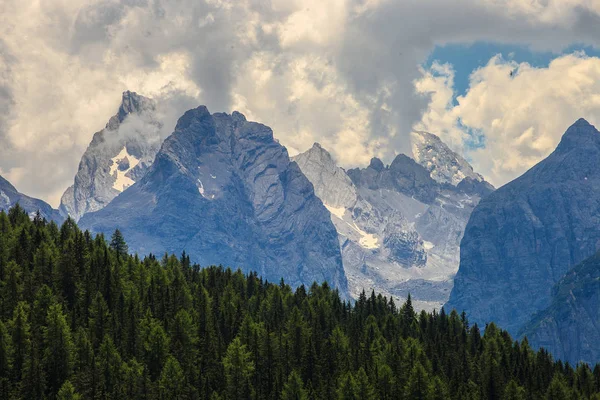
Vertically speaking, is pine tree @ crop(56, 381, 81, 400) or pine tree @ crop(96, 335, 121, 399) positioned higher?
pine tree @ crop(96, 335, 121, 399)

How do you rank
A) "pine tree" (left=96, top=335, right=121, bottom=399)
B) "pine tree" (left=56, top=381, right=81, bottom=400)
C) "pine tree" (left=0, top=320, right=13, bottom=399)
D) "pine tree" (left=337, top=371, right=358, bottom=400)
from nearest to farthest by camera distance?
"pine tree" (left=56, top=381, right=81, bottom=400)
"pine tree" (left=96, top=335, right=121, bottom=399)
"pine tree" (left=0, top=320, right=13, bottom=399)
"pine tree" (left=337, top=371, right=358, bottom=400)

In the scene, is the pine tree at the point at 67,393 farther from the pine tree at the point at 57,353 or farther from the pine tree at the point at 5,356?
the pine tree at the point at 5,356

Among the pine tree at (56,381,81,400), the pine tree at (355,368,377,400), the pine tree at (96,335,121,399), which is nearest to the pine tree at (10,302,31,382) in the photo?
the pine tree at (96,335,121,399)

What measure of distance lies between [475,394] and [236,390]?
4009 centimetres

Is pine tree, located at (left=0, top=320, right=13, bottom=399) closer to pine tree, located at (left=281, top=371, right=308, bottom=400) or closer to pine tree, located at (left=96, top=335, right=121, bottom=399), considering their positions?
pine tree, located at (left=96, top=335, right=121, bottom=399)

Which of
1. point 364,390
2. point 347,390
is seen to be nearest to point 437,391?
point 364,390

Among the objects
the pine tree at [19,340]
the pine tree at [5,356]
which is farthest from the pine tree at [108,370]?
the pine tree at [5,356]

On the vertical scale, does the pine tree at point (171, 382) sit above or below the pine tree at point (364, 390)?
above

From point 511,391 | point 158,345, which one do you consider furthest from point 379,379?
point 158,345

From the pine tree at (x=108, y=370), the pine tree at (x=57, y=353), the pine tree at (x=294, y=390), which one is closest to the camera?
the pine tree at (x=108, y=370)

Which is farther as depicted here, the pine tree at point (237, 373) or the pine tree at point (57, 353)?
the pine tree at point (237, 373)

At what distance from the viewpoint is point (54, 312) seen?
194000 mm

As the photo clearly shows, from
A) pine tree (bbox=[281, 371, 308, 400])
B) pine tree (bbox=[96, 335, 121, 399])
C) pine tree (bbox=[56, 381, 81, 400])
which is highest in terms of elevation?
pine tree (bbox=[96, 335, 121, 399])

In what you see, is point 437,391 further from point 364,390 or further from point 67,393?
point 67,393
